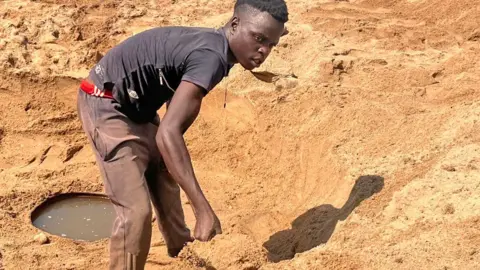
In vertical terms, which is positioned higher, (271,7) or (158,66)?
(271,7)

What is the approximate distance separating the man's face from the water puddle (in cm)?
234

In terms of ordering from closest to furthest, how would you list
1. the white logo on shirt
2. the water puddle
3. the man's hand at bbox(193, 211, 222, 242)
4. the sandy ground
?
1. the man's hand at bbox(193, 211, 222, 242)
2. the white logo on shirt
3. the sandy ground
4. the water puddle

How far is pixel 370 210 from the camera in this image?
451cm

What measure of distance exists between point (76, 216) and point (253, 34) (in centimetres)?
271

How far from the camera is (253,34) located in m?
3.42

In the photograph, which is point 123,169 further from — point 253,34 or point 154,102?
point 253,34

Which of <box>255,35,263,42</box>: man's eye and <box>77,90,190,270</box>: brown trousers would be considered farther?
<box>77,90,190,270</box>: brown trousers

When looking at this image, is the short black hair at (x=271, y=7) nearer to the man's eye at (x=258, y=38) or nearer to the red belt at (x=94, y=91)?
the man's eye at (x=258, y=38)

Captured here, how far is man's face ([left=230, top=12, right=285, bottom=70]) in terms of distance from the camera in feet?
11.2

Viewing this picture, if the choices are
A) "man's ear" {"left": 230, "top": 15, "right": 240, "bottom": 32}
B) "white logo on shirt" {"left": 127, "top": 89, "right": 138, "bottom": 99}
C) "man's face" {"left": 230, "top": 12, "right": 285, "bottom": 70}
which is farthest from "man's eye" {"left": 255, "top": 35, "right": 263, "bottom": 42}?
"white logo on shirt" {"left": 127, "top": 89, "right": 138, "bottom": 99}

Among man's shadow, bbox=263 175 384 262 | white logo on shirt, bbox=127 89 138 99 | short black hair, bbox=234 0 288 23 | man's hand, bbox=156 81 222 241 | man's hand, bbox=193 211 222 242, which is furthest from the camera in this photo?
man's shadow, bbox=263 175 384 262

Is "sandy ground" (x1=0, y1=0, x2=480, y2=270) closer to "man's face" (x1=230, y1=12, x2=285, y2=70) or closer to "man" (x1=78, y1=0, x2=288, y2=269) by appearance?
"man" (x1=78, y1=0, x2=288, y2=269)

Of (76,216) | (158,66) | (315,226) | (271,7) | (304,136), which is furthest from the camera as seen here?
(304,136)

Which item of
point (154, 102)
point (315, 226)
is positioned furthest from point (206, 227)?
point (315, 226)
